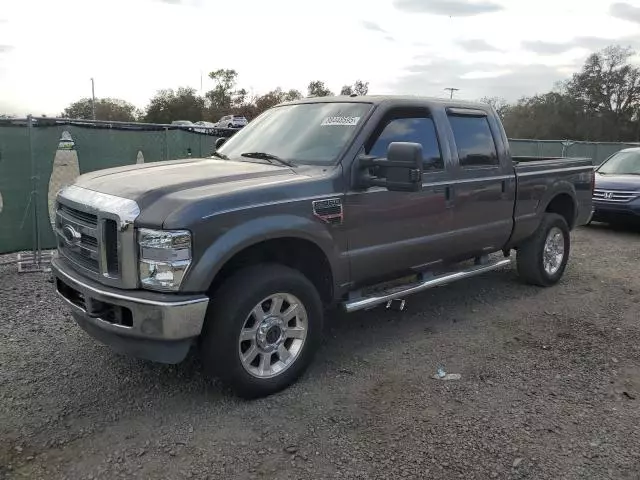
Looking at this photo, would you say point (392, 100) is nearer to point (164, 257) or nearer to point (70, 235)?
point (164, 257)

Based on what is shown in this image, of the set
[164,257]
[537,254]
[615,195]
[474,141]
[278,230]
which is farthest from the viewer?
[615,195]

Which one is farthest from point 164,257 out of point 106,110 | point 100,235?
point 106,110

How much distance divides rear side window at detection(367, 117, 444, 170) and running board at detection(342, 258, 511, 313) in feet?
3.24

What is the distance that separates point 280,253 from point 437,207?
155 centimetres

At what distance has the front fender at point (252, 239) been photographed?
3291 mm

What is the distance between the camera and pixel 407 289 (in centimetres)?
467

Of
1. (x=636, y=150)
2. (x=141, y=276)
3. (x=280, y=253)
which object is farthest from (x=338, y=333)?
(x=636, y=150)

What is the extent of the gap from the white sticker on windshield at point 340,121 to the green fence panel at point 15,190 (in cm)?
418

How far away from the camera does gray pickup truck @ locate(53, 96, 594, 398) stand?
10.8ft

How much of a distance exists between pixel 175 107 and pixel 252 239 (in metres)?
74.2

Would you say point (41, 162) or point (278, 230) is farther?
point (41, 162)

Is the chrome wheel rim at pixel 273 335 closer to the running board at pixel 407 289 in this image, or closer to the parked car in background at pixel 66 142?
the running board at pixel 407 289

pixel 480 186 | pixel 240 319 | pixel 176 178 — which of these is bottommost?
pixel 240 319

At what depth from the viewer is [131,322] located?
10.9ft
